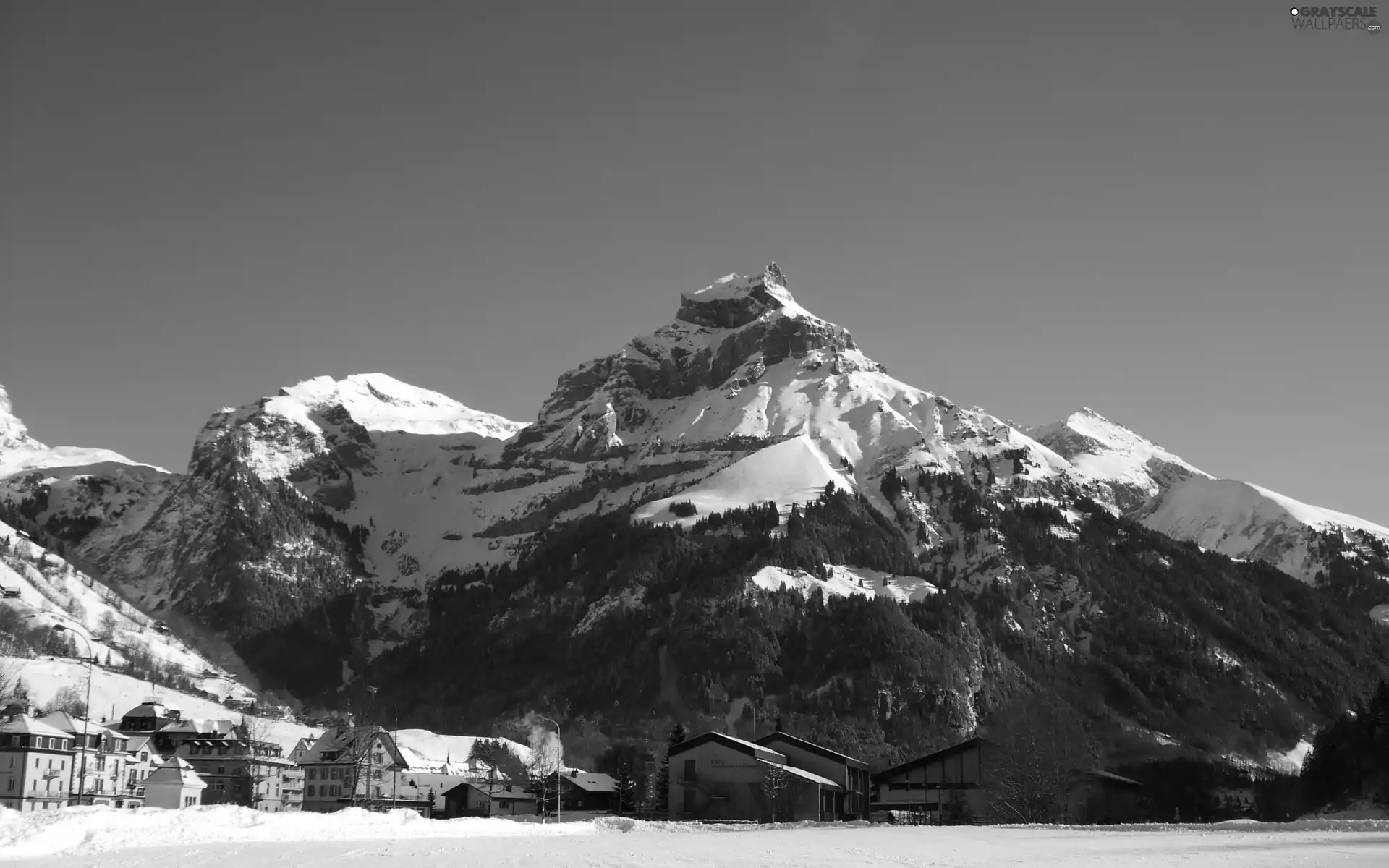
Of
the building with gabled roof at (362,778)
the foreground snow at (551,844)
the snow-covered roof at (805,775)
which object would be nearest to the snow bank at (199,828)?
the foreground snow at (551,844)

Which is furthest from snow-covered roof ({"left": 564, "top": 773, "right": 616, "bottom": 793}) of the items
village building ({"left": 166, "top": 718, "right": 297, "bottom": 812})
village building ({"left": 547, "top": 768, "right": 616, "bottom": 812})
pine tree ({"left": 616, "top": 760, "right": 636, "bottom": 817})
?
village building ({"left": 166, "top": 718, "right": 297, "bottom": 812})

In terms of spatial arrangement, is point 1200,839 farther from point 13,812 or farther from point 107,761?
point 107,761

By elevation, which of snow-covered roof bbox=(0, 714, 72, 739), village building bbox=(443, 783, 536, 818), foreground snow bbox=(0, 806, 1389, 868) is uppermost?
snow-covered roof bbox=(0, 714, 72, 739)

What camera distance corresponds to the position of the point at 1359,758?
473 ft

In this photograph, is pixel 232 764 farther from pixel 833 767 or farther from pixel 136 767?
pixel 833 767

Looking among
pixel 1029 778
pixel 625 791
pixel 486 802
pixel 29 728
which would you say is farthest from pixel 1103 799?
pixel 29 728

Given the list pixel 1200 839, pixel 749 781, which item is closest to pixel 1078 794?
pixel 749 781

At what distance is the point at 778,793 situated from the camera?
431 feet

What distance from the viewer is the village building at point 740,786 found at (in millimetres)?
133375

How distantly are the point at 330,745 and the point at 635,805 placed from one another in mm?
60742

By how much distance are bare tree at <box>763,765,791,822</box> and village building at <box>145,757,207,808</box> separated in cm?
6612

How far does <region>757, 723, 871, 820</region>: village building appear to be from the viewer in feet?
483

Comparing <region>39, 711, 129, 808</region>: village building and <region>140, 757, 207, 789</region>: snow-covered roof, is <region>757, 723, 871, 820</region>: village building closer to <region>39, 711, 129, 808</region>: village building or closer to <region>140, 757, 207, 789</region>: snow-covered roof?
<region>140, 757, 207, 789</region>: snow-covered roof

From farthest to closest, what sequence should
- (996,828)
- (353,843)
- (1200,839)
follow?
1. (996,828)
2. (1200,839)
3. (353,843)
